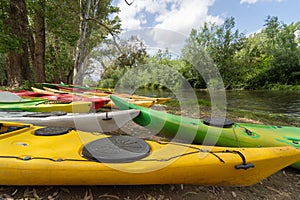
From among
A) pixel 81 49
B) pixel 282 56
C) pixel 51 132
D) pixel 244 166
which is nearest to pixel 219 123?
pixel 244 166

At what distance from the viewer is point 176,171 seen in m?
1.09

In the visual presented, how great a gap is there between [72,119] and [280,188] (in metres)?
2.35

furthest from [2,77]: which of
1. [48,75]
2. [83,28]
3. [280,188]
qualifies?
[280,188]

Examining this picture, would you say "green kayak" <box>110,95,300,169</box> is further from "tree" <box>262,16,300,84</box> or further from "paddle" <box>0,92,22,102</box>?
"tree" <box>262,16,300,84</box>

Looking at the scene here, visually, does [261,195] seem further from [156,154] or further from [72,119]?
[72,119]

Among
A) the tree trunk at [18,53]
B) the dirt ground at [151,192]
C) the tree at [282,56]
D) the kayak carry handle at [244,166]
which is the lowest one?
the dirt ground at [151,192]

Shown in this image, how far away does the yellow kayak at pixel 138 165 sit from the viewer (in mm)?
1077

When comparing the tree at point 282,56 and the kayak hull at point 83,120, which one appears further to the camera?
the tree at point 282,56

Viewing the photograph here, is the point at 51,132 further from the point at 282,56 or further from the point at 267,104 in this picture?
the point at 282,56

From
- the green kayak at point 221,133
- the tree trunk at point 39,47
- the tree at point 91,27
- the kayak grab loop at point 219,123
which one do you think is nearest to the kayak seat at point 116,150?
the green kayak at point 221,133

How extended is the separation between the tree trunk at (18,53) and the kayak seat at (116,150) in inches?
233

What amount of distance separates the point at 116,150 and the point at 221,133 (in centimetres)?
122

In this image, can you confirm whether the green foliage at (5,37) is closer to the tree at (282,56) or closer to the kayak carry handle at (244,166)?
the kayak carry handle at (244,166)

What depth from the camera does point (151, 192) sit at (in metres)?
1.27
